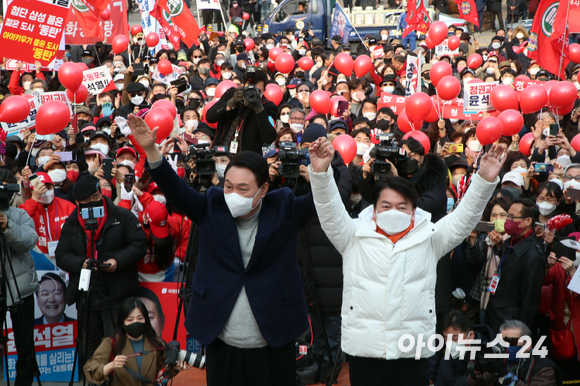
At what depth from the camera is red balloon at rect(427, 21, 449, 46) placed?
41.4ft

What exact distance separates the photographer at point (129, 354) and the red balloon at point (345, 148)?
8.11 feet

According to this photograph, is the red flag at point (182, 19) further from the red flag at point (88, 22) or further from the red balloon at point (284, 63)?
the red balloon at point (284, 63)

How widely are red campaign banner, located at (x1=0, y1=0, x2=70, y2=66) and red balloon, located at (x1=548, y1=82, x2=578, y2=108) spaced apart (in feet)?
20.1

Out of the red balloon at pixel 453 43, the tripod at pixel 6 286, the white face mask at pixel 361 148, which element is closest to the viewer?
the tripod at pixel 6 286

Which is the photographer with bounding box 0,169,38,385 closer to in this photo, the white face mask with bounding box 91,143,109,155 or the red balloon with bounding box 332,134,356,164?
the white face mask with bounding box 91,143,109,155

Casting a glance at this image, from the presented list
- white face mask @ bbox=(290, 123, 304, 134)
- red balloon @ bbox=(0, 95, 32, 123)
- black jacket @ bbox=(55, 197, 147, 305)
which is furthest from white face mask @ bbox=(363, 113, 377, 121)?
black jacket @ bbox=(55, 197, 147, 305)

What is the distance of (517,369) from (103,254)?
2961mm

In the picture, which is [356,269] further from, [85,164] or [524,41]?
[524,41]

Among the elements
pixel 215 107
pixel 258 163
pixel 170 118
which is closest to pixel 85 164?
pixel 170 118

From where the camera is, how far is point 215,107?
4.66 meters

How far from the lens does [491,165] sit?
2.77 metres

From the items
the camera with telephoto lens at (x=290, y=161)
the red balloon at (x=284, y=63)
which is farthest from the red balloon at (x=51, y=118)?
the red balloon at (x=284, y=63)

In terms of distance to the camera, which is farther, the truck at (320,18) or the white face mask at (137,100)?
the truck at (320,18)

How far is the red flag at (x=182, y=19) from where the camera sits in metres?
13.1
